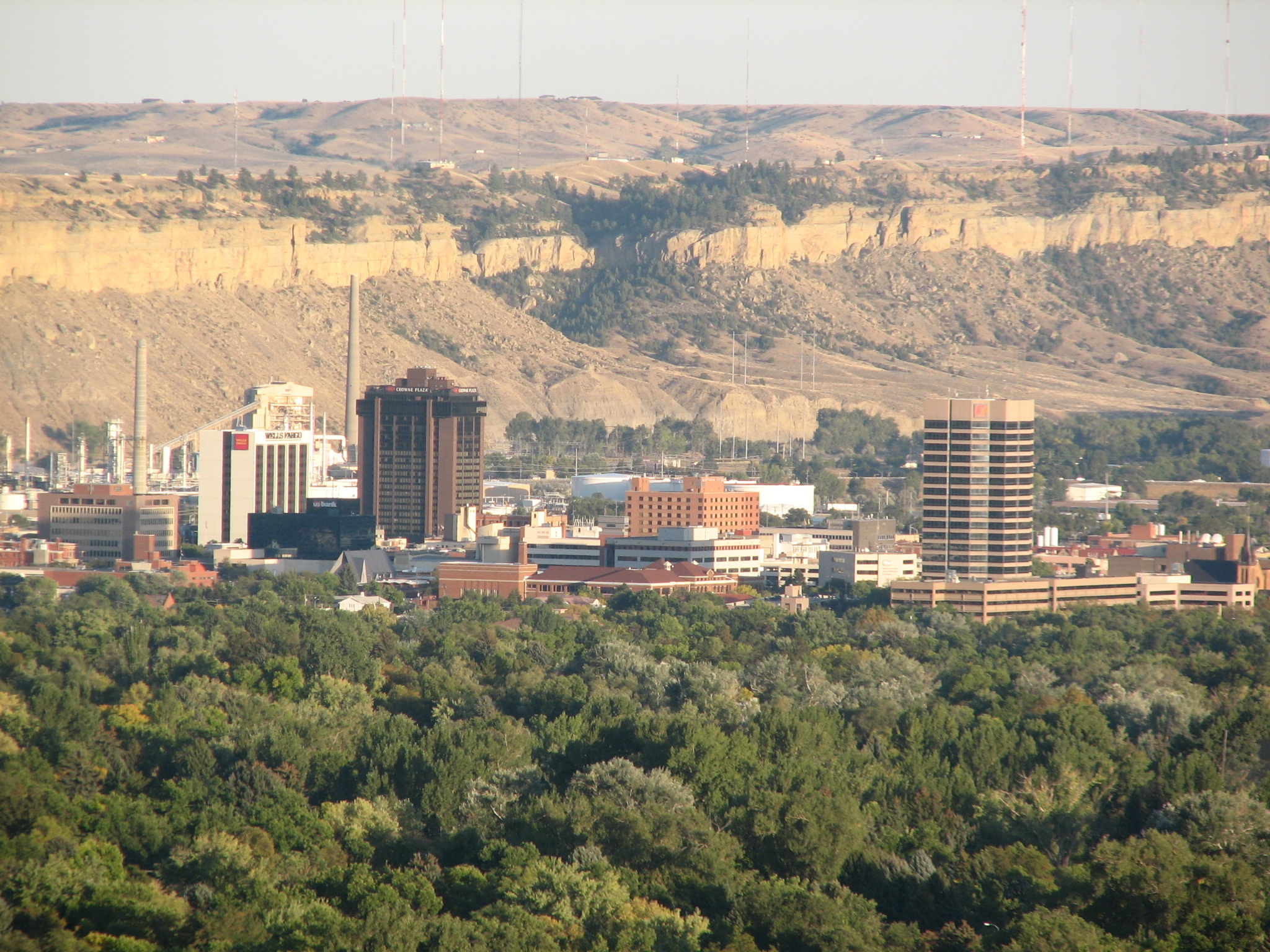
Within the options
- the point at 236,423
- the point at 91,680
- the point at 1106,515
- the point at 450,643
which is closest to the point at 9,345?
the point at 236,423

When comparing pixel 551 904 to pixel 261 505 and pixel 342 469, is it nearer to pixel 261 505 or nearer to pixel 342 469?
pixel 261 505

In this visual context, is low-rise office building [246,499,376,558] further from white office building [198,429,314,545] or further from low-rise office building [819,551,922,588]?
low-rise office building [819,551,922,588]

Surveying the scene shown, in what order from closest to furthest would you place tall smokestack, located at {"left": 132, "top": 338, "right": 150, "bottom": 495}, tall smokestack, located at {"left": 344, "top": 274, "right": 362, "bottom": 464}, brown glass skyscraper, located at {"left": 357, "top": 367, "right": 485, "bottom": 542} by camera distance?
tall smokestack, located at {"left": 132, "top": 338, "right": 150, "bottom": 495}
brown glass skyscraper, located at {"left": 357, "top": 367, "right": 485, "bottom": 542}
tall smokestack, located at {"left": 344, "top": 274, "right": 362, "bottom": 464}

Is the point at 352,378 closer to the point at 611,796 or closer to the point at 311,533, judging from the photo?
the point at 311,533

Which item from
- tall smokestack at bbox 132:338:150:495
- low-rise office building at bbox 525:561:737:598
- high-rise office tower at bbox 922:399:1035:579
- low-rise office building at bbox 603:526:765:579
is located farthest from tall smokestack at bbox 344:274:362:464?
high-rise office tower at bbox 922:399:1035:579

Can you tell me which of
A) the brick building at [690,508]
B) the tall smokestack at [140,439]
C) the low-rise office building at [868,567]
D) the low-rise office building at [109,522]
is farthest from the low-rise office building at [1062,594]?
the tall smokestack at [140,439]

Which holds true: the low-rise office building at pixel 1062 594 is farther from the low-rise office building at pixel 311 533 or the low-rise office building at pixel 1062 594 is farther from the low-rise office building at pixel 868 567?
the low-rise office building at pixel 311 533
